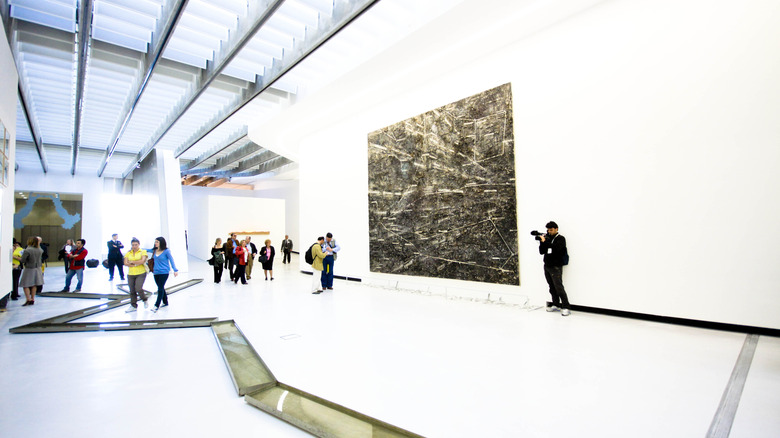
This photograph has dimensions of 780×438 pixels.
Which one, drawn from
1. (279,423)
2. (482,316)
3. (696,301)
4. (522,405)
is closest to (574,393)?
(522,405)

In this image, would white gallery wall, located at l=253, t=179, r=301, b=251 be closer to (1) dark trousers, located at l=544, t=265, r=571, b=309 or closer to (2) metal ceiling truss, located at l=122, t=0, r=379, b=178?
(2) metal ceiling truss, located at l=122, t=0, r=379, b=178

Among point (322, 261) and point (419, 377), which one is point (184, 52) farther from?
point (419, 377)

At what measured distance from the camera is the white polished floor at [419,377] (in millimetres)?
2469

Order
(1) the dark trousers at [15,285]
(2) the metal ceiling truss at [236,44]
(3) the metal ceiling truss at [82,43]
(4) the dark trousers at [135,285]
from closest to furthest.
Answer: (3) the metal ceiling truss at [82,43]
(2) the metal ceiling truss at [236,44]
(4) the dark trousers at [135,285]
(1) the dark trousers at [15,285]

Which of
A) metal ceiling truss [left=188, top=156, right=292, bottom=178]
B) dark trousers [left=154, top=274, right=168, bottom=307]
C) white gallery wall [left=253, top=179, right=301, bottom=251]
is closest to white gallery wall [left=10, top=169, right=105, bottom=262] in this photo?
metal ceiling truss [left=188, top=156, right=292, bottom=178]

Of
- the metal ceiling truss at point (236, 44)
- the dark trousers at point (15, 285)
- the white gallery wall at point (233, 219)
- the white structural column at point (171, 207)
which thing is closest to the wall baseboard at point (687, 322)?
the metal ceiling truss at point (236, 44)

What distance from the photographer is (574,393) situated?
9.50ft

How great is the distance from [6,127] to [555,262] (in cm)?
938

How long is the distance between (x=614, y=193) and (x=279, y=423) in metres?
5.44

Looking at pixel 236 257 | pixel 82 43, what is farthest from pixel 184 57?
pixel 236 257

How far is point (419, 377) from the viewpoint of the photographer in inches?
128

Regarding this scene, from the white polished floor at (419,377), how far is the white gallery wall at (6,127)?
1.22 metres

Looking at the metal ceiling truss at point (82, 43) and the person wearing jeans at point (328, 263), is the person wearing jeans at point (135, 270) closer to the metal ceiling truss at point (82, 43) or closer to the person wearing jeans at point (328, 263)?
the metal ceiling truss at point (82, 43)

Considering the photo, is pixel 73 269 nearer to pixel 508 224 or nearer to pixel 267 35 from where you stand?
pixel 267 35
